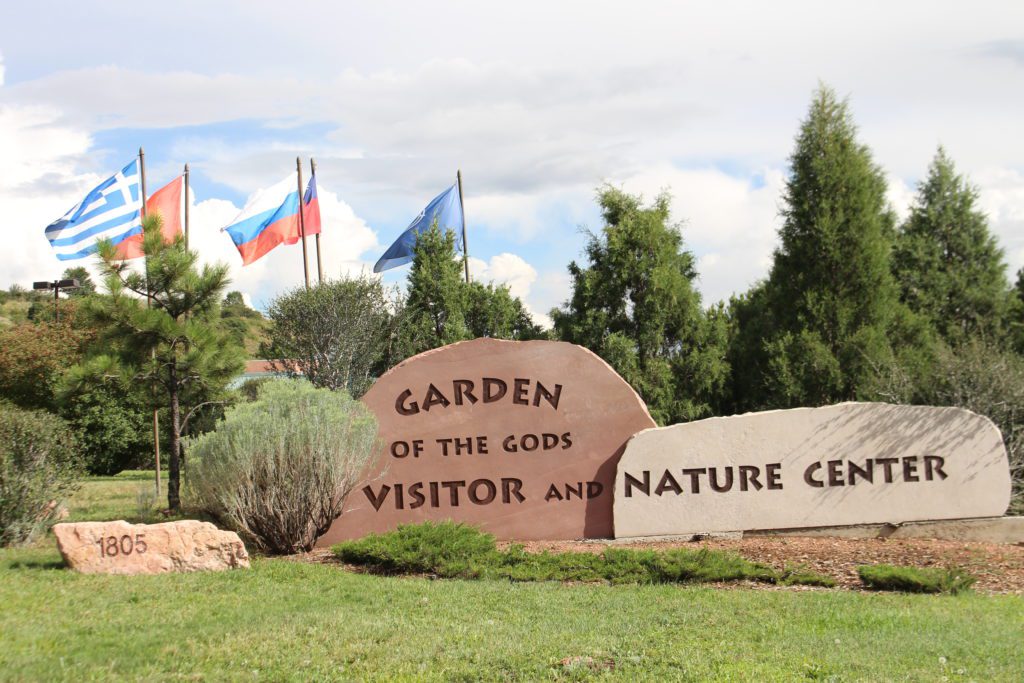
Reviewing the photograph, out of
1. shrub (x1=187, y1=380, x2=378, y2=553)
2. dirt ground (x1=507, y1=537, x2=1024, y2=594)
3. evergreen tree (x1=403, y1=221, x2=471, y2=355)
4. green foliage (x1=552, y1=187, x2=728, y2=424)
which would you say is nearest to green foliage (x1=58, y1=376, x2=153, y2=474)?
evergreen tree (x1=403, y1=221, x2=471, y2=355)

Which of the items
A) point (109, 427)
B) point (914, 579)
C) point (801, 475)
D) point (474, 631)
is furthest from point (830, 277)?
point (109, 427)

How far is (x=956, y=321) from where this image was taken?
72.4 ft

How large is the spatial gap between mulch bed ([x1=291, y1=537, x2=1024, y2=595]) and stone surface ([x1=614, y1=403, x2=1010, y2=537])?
36 centimetres

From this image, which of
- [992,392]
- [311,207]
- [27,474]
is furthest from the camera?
A: [311,207]

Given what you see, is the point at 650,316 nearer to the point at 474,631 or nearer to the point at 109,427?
the point at 474,631

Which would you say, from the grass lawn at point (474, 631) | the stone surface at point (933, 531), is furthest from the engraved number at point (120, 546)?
the stone surface at point (933, 531)

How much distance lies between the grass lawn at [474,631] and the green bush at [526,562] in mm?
341

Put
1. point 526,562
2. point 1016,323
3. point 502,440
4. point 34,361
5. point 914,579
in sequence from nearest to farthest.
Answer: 1. point 914,579
2. point 526,562
3. point 502,440
4. point 1016,323
5. point 34,361

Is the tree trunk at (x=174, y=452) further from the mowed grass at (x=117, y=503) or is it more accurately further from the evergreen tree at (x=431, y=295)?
the evergreen tree at (x=431, y=295)

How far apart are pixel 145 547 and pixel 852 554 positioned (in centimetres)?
685

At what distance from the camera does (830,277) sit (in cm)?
1642

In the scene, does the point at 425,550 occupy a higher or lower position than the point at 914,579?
higher

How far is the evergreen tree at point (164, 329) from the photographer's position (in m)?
14.2

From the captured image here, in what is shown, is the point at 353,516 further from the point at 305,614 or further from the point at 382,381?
the point at 305,614
